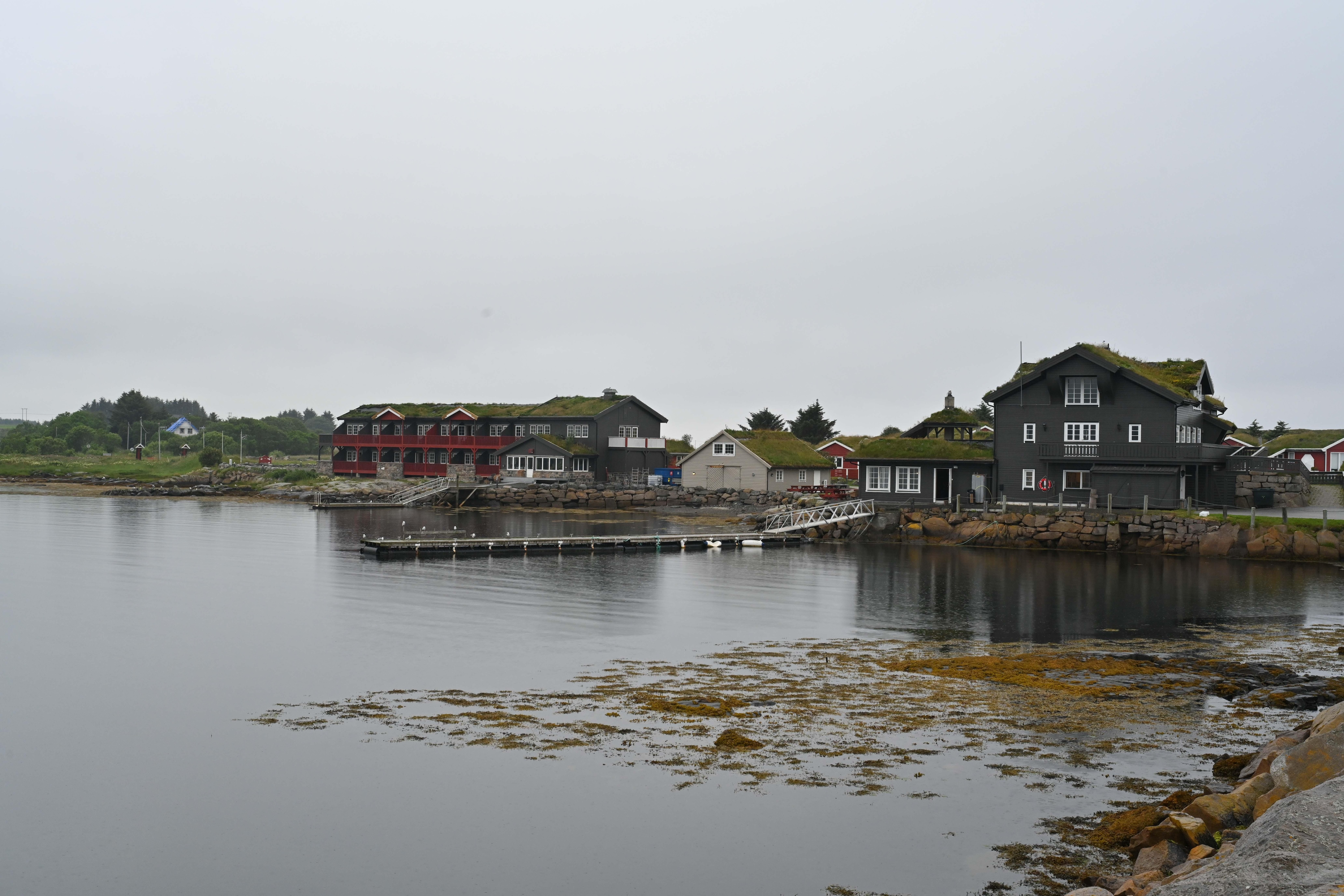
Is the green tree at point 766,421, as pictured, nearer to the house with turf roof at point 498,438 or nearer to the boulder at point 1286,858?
the house with turf roof at point 498,438

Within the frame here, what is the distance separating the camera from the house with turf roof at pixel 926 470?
5450cm

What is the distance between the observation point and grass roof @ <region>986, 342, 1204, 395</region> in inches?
2005

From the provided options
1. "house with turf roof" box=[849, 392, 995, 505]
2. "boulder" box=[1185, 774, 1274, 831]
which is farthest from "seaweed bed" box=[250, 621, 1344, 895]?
"house with turf roof" box=[849, 392, 995, 505]

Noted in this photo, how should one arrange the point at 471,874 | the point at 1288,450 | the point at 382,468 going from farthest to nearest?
the point at 382,468 → the point at 1288,450 → the point at 471,874

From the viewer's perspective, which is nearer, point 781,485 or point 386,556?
point 386,556

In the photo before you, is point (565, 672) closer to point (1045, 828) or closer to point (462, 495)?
point (1045, 828)

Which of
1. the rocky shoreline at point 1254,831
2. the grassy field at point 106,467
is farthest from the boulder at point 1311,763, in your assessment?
the grassy field at point 106,467

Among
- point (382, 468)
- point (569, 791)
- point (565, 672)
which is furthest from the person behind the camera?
point (382, 468)

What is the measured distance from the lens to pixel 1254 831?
8.95 metres

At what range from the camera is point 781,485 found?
3233 inches

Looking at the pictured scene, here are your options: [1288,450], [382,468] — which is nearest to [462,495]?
[382,468]

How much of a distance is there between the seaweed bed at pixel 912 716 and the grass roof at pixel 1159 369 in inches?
1154

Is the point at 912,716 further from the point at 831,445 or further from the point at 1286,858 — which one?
the point at 831,445

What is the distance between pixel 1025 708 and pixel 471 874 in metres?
11.0
